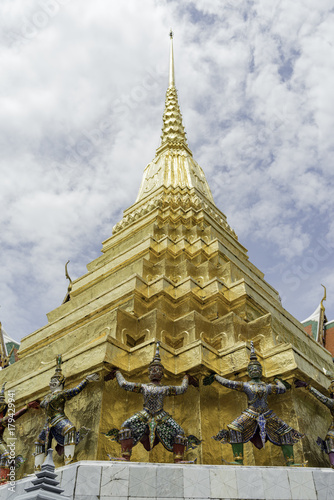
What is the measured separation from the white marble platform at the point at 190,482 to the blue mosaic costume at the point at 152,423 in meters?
1.44

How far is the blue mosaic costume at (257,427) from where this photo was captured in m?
8.83

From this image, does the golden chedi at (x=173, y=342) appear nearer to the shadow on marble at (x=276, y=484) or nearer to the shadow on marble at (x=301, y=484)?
the shadow on marble at (x=301, y=484)

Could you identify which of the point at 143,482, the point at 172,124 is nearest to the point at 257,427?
the point at 143,482

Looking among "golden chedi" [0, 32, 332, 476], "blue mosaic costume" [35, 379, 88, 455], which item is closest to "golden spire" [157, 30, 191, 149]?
"golden chedi" [0, 32, 332, 476]

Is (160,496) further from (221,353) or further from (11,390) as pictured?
(11,390)

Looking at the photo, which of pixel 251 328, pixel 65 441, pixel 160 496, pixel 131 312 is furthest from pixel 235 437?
pixel 131 312

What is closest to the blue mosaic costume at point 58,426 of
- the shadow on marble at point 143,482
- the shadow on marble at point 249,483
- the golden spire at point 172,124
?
the shadow on marble at point 143,482

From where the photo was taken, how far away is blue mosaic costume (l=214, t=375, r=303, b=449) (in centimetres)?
883

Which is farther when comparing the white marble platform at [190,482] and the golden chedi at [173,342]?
the golden chedi at [173,342]

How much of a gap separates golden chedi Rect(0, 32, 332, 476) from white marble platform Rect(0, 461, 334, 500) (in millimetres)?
2303

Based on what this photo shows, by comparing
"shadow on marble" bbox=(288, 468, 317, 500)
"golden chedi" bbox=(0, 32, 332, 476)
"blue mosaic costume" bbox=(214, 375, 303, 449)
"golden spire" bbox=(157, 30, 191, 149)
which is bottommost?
"shadow on marble" bbox=(288, 468, 317, 500)

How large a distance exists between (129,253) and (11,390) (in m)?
6.47

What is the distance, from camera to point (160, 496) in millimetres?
6969

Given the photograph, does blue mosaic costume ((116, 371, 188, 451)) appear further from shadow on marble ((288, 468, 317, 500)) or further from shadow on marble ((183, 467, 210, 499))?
shadow on marble ((288, 468, 317, 500))
